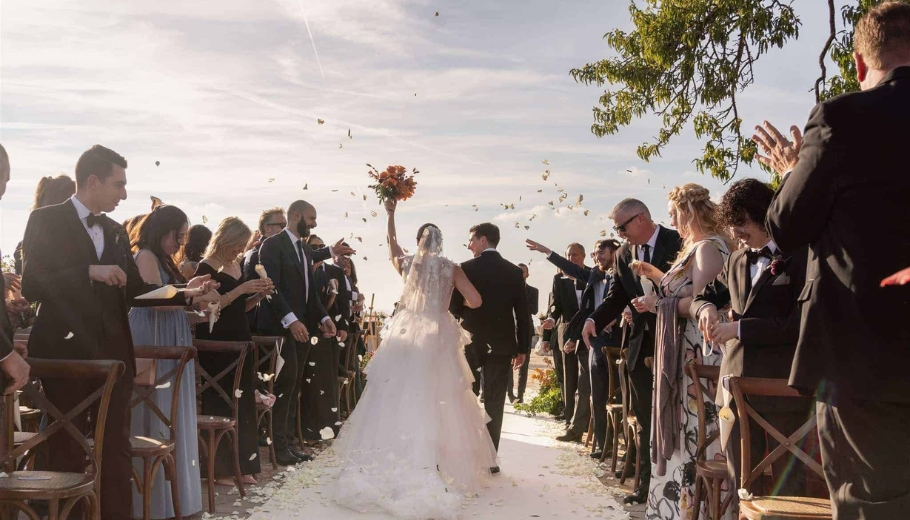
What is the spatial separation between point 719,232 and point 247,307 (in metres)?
4.04

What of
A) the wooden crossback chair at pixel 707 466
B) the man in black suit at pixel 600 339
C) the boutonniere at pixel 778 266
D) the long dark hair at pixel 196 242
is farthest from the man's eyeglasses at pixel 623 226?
the long dark hair at pixel 196 242

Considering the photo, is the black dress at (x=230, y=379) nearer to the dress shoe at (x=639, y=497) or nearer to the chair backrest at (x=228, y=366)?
the chair backrest at (x=228, y=366)

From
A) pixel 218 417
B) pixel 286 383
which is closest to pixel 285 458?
pixel 286 383

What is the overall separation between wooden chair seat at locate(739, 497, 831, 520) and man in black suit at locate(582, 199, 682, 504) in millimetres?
2363

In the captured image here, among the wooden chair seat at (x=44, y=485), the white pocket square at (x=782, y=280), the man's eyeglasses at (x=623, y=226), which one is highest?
the man's eyeglasses at (x=623, y=226)

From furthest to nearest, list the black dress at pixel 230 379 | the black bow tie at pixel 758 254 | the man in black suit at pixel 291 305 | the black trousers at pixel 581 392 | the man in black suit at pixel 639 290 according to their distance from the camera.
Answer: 1. the black trousers at pixel 581 392
2. the man in black suit at pixel 291 305
3. the black dress at pixel 230 379
4. the man in black suit at pixel 639 290
5. the black bow tie at pixel 758 254

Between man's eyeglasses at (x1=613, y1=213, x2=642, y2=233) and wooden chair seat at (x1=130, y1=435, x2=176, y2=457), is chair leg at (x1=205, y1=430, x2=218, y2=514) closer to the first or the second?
wooden chair seat at (x1=130, y1=435, x2=176, y2=457)

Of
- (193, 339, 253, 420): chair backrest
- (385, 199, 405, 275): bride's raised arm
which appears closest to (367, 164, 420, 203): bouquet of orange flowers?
(385, 199, 405, 275): bride's raised arm

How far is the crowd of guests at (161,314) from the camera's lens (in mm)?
4242

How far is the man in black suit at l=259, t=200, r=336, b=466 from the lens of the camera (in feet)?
25.3

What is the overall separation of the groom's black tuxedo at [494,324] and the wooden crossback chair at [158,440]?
341 cm

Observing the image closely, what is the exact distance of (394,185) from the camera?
24.6 ft

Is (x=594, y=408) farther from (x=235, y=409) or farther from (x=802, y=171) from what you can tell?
(x=802, y=171)

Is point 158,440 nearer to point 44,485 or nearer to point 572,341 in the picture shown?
point 44,485
